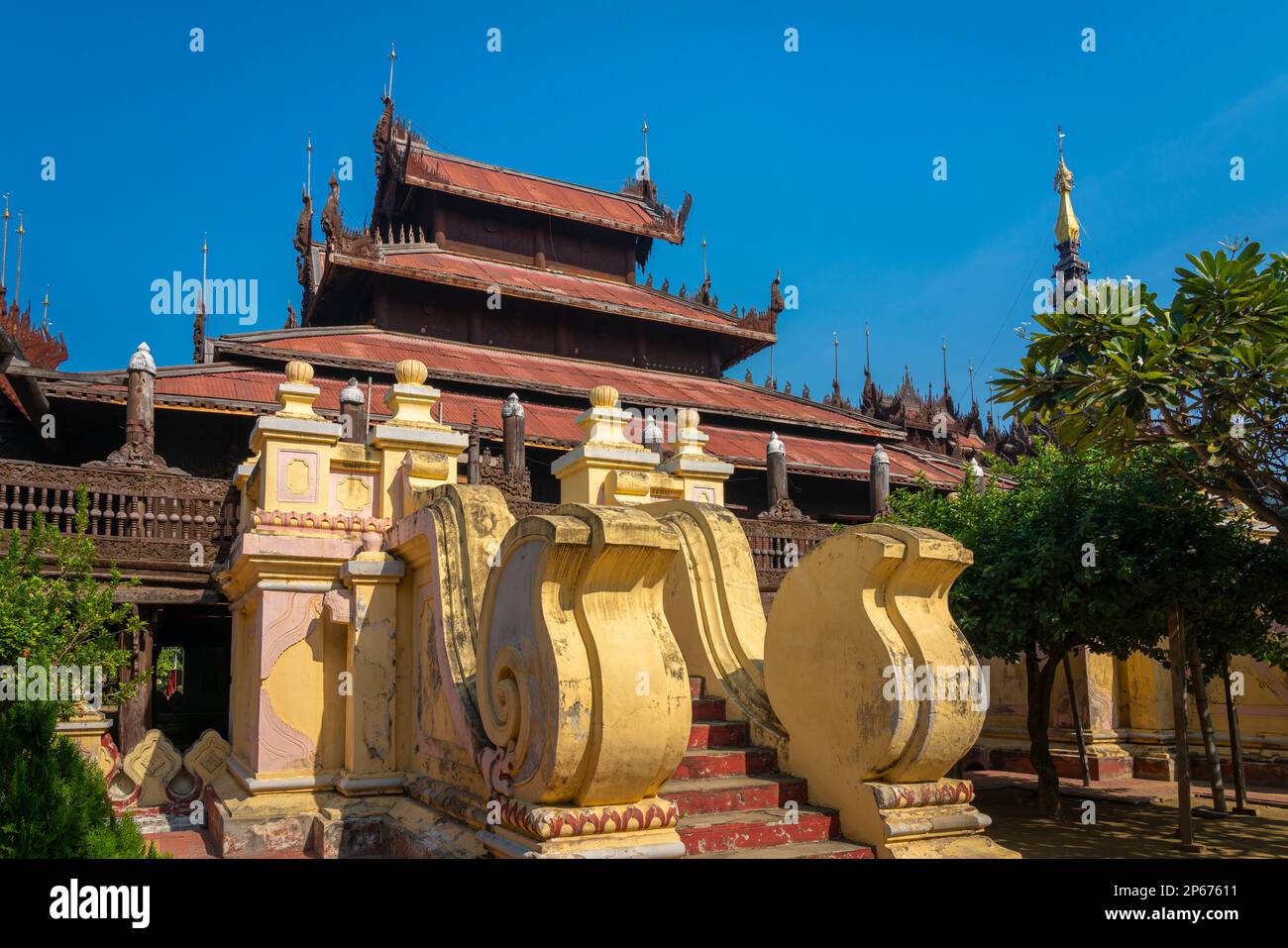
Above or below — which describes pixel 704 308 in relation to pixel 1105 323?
above

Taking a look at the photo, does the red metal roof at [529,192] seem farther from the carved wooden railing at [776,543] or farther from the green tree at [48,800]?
the green tree at [48,800]

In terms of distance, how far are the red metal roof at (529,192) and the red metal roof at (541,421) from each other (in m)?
7.19

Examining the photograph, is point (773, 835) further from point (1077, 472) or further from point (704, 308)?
point (704, 308)

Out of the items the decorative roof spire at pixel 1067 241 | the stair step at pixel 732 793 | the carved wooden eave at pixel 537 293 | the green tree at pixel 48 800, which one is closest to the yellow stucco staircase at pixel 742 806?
the stair step at pixel 732 793

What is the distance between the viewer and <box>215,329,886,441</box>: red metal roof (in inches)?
772

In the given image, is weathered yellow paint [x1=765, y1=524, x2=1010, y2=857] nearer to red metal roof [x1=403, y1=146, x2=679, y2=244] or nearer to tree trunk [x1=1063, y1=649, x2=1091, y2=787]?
tree trunk [x1=1063, y1=649, x2=1091, y2=787]

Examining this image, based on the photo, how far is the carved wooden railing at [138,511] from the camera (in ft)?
32.1

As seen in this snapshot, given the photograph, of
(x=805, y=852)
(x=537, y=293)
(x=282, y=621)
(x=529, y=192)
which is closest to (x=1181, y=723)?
(x=805, y=852)

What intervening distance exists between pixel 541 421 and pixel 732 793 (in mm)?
14470

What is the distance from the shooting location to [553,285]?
24656 mm

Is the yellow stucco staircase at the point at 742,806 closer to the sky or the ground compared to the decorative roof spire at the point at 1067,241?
closer to the ground
